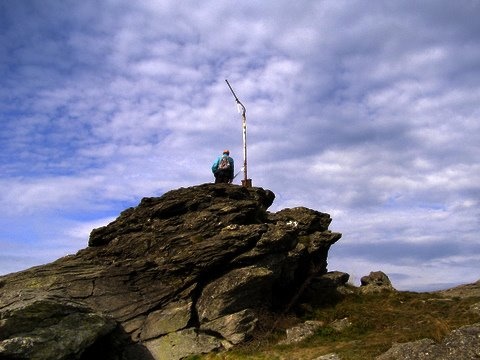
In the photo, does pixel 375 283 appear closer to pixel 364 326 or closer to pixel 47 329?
pixel 364 326

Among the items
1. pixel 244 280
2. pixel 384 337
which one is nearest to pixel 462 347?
pixel 384 337

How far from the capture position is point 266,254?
29578 millimetres

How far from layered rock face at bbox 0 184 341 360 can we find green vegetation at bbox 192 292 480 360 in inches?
50.4

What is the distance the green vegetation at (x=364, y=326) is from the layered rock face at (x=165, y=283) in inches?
50.4

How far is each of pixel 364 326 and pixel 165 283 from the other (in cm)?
1165

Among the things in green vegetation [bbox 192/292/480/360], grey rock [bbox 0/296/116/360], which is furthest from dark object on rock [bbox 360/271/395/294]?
grey rock [bbox 0/296/116/360]

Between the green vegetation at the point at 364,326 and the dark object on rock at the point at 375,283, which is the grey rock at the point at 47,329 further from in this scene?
the dark object on rock at the point at 375,283

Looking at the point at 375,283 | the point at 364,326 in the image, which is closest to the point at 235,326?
the point at 364,326

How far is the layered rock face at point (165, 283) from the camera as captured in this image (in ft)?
75.3

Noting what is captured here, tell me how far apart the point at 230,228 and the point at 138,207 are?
741 cm

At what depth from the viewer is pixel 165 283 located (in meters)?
28.9

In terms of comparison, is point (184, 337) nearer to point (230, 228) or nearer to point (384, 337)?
point (230, 228)

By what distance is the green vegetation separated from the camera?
22844 millimetres

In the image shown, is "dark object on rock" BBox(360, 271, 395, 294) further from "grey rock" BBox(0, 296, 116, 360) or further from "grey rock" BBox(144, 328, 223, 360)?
"grey rock" BBox(0, 296, 116, 360)
